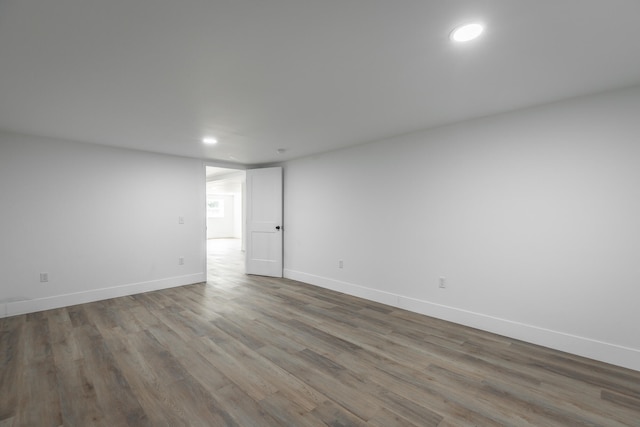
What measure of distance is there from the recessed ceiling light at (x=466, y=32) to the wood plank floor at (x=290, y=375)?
2.34 m

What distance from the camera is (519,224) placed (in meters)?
2.76

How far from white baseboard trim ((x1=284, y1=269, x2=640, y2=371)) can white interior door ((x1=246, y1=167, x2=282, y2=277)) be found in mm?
1972

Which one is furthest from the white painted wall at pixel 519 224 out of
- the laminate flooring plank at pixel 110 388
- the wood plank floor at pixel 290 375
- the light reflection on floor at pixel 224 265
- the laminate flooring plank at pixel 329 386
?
the laminate flooring plank at pixel 110 388

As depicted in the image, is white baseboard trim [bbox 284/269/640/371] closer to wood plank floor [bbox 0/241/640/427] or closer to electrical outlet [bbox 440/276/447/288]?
wood plank floor [bbox 0/241/640/427]

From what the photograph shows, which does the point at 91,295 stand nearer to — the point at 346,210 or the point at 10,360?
the point at 10,360

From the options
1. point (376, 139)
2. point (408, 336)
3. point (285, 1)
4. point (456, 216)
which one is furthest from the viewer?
point (376, 139)

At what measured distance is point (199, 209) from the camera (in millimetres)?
5133

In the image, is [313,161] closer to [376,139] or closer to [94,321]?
[376,139]

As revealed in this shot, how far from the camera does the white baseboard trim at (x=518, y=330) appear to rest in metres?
2.29

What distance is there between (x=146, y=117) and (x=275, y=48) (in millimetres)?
1979

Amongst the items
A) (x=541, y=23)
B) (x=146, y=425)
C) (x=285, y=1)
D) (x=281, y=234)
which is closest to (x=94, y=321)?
(x=146, y=425)

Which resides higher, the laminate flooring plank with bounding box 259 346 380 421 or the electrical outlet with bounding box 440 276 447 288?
the electrical outlet with bounding box 440 276 447 288

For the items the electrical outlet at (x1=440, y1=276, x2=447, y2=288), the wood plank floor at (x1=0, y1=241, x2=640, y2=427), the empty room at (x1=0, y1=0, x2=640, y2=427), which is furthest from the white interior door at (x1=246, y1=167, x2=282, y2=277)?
the electrical outlet at (x1=440, y1=276, x2=447, y2=288)

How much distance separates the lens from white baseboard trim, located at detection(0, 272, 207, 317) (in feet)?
11.4
